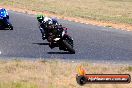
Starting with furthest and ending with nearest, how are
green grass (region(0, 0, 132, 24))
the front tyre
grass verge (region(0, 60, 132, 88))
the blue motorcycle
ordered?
1. green grass (region(0, 0, 132, 24))
2. the blue motorcycle
3. the front tyre
4. grass verge (region(0, 60, 132, 88))

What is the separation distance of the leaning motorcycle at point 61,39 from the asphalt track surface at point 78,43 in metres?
0.32

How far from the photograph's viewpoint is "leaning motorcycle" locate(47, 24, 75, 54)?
2189cm

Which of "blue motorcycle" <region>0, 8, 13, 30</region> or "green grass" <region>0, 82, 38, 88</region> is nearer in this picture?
"green grass" <region>0, 82, 38, 88</region>

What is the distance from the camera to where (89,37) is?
2795 centimetres

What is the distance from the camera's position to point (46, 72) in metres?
16.5

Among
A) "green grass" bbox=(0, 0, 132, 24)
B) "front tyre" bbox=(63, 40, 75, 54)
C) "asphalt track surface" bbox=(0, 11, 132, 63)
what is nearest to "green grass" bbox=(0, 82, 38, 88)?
"asphalt track surface" bbox=(0, 11, 132, 63)

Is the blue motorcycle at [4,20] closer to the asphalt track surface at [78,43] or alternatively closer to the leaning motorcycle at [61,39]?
the asphalt track surface at [78,43]

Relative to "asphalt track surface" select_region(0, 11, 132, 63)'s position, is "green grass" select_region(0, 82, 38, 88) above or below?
above

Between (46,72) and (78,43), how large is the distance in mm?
9196

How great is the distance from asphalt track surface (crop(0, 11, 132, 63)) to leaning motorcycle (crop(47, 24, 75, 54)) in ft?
1.04

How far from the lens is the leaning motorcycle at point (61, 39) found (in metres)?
21.9

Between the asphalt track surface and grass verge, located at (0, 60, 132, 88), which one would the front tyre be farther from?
grass verge, located at (0, 60, 132, 88)

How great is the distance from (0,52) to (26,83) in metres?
7.47

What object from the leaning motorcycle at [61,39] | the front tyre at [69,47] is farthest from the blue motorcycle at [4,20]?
the front tyre at [69,47]
